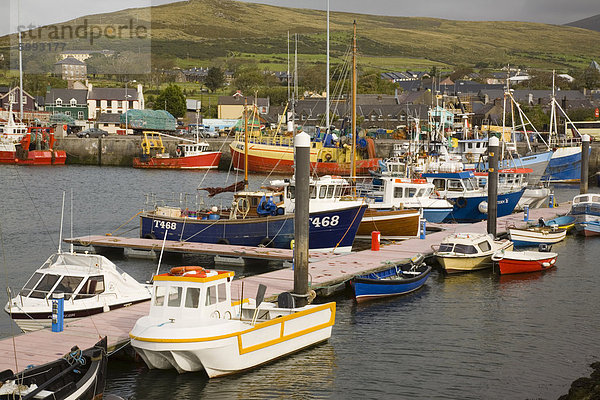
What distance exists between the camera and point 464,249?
108 ft

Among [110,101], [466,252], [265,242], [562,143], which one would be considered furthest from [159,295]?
[110,101]

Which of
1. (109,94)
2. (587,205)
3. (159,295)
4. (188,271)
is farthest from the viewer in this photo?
(109,94)

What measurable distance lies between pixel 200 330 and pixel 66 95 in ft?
432

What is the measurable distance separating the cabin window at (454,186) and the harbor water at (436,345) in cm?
1128

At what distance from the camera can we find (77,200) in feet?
198

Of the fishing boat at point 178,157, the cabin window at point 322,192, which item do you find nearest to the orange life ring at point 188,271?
the cabin window at point 322,192

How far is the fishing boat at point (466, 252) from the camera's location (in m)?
32.5

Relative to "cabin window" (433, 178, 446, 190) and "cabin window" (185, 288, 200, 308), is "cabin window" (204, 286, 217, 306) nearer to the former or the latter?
"cabin window" (185, 288, 200, 308)

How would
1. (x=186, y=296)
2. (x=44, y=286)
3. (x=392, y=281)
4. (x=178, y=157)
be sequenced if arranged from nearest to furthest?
(x=186, y=296) < (x=44, y=286) < (x=392, y=281) < (x=178, y=157)

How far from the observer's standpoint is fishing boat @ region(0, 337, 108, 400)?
15211 millimetres

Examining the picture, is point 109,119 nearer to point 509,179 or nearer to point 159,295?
point 509,179

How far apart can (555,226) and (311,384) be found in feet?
83.0

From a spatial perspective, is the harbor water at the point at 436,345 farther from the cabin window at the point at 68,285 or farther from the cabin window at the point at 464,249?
the cabin window at the point at 68,285

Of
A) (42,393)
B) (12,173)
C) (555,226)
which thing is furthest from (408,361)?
(12,173)
